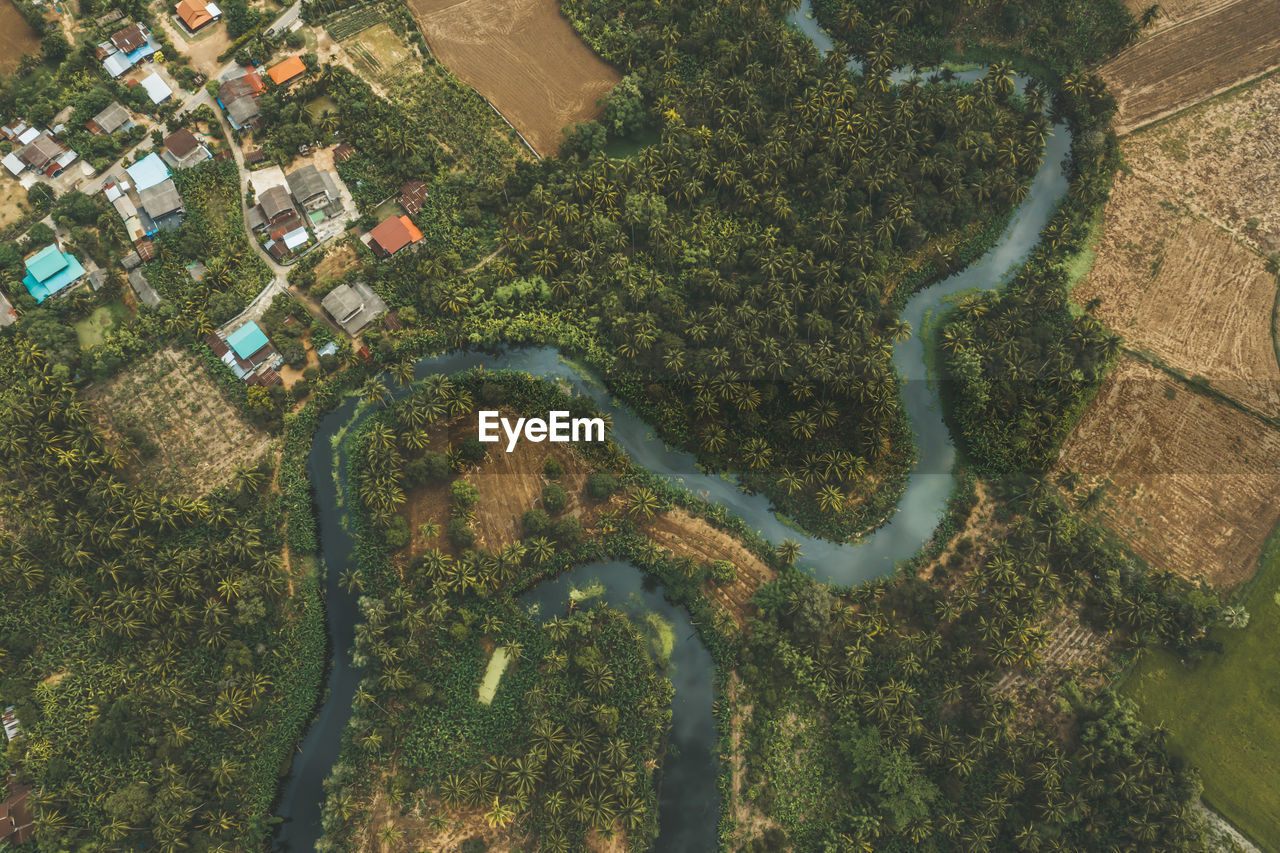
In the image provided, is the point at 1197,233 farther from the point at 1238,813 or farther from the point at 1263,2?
the point at 1238,813

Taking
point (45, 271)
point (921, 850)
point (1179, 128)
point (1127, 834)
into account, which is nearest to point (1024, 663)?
point (1127, 834)

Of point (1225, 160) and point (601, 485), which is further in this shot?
point (1225, 160)

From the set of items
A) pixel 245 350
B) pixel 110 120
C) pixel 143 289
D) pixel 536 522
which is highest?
pixel 110 120

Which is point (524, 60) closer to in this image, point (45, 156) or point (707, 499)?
point (45, 156)

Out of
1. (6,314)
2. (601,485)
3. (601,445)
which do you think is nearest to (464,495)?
(601,485)

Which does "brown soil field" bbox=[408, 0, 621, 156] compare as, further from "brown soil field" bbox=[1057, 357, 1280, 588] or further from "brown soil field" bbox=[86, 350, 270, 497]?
"brown soil field" bbox=[1057, 357, 1280, 588]

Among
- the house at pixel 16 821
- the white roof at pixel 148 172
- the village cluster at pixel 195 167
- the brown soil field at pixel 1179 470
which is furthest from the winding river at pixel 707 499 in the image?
the white roof at pixel 148 172
